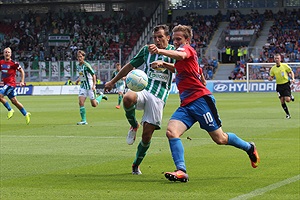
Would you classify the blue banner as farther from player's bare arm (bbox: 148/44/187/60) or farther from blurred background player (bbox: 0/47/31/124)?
player's bare arm (bbox: 148/44/187/60)

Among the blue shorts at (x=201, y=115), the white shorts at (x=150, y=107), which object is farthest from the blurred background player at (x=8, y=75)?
the blue shorts at (x=201, y=115)

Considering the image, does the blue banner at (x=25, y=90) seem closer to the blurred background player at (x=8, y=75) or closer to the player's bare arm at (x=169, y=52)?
the blurred background player at (x=8, y=75)

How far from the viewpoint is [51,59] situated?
2648 inches

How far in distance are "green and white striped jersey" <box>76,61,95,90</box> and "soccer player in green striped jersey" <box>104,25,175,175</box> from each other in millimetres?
13055

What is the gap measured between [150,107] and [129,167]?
161 centimetres

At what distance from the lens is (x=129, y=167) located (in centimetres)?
1193

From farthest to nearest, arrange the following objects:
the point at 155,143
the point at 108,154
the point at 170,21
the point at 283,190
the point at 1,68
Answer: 1. the point at 170,21
2. the point at 1,68
3. the point at 155,143
4. the point at 108,154
5. the point at 283,190

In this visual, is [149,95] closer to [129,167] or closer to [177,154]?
[177,154]

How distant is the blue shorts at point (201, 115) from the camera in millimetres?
9930

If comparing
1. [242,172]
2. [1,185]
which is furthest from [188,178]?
[1,185]

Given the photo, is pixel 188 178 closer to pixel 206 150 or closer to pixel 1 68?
pixel 206 150

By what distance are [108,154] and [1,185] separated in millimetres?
4326

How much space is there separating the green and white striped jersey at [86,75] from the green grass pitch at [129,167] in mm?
3454

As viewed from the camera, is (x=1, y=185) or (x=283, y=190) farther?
(x=1, y=185)
